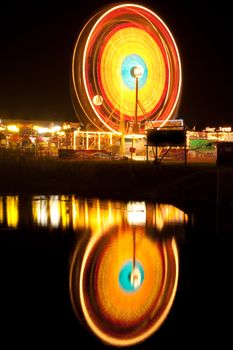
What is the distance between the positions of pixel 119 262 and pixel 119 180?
51.7ft

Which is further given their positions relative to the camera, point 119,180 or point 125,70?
point 125,70

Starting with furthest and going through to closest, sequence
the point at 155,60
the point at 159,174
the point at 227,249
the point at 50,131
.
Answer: the point at 50,131 < the point at 155,60 < the point at 159,174 < the point at 227,249

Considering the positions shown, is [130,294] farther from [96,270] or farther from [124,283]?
[96,270]

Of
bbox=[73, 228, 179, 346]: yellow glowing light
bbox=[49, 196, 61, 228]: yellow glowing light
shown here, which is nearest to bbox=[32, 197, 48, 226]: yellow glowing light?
bbox=[49, 196, 61, 228]: yellow glowing light

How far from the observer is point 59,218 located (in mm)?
14273

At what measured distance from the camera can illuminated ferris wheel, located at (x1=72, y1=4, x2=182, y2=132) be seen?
37750mm

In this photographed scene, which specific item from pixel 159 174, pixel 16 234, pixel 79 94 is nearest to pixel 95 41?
pixel 79 94

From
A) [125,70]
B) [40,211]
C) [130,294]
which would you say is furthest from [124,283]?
[125,70]

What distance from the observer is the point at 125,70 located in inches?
1574

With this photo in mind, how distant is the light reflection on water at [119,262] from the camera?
20.0ft

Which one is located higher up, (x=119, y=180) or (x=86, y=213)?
(x=119, y=180)

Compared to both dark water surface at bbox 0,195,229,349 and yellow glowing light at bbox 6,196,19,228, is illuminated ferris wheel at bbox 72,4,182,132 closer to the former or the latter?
yellow glowing light at bbox 6,196,19,228

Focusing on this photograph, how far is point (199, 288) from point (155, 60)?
35.5m

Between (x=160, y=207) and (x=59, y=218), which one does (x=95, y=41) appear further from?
(x=59, y=218)
